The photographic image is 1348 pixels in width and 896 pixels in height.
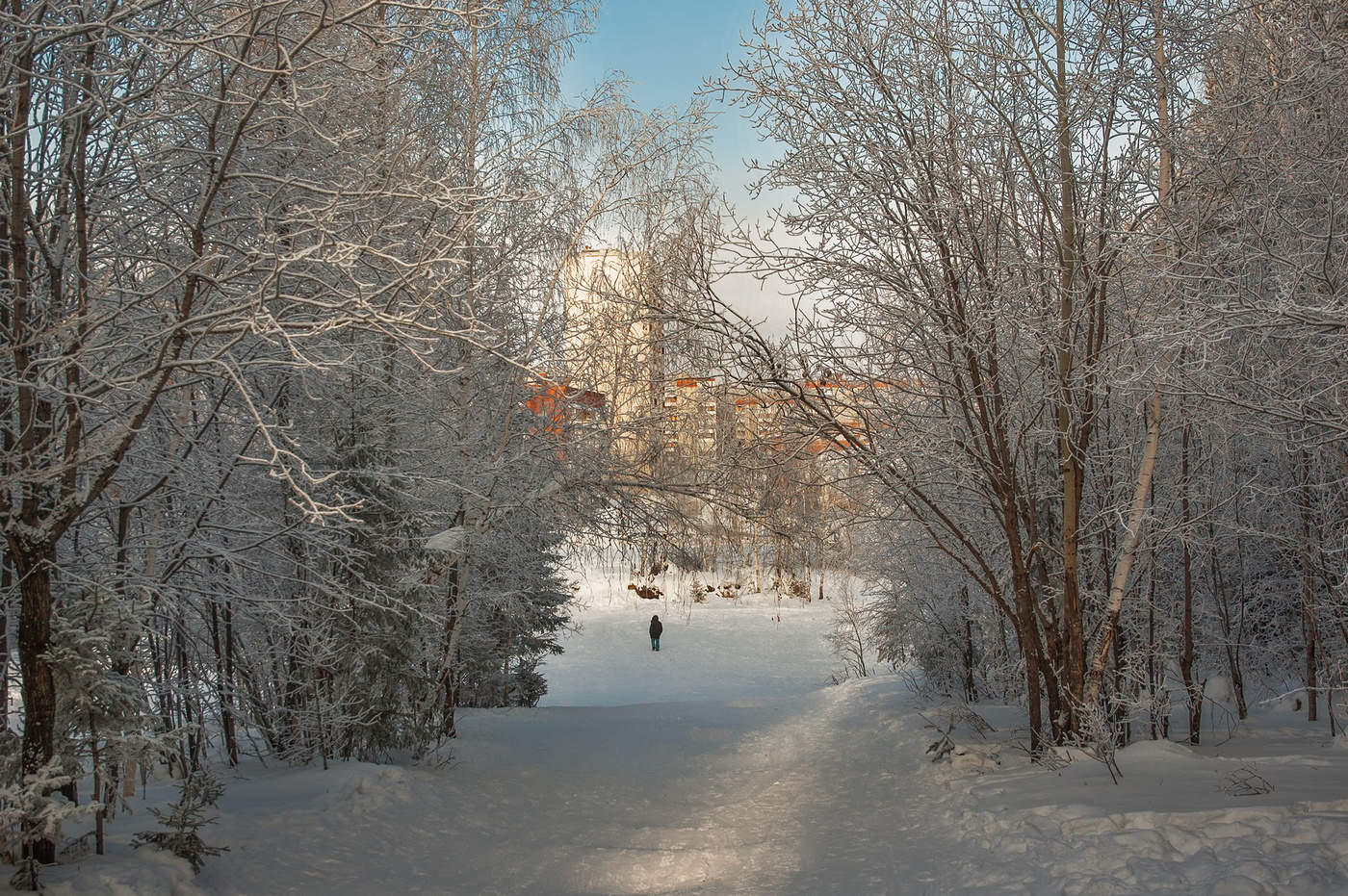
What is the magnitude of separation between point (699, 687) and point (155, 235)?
1742 centimetres

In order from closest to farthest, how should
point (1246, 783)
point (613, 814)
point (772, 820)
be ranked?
point (1246, 783)
point (772, 820)
point (613, 814)

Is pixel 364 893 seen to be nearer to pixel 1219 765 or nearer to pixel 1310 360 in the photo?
pixel 1219 765

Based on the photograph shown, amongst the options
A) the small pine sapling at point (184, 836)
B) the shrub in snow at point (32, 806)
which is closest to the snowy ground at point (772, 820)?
the small pine sapling at point (184, 836)

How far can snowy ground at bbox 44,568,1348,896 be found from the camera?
4777 mm

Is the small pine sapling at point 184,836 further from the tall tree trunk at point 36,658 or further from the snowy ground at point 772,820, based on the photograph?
the tall tree trunk at point 36,658

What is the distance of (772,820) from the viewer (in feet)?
24.4

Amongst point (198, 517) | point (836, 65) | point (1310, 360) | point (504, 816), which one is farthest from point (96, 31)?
point (1310, 360)

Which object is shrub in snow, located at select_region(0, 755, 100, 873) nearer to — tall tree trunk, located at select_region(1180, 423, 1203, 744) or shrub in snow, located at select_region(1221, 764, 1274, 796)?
shrub in snow, located at select_region(1221, 764, 1274, 796)

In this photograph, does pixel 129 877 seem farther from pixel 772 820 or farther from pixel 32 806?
pixel 772 820

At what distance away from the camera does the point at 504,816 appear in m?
7.47

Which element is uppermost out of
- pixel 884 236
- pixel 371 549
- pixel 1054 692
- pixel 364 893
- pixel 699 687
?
pixel 884 236

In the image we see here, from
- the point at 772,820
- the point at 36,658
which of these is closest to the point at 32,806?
the point at 36,658

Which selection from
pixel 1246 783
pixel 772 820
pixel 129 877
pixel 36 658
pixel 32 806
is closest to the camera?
pixel 32 806

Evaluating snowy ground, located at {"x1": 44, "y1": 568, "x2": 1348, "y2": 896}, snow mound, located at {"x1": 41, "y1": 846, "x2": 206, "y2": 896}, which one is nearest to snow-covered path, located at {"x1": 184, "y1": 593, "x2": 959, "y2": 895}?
snowy ground, located at {"x1": 44, "y1": 568, "x2": 1348, "y2": 896}
